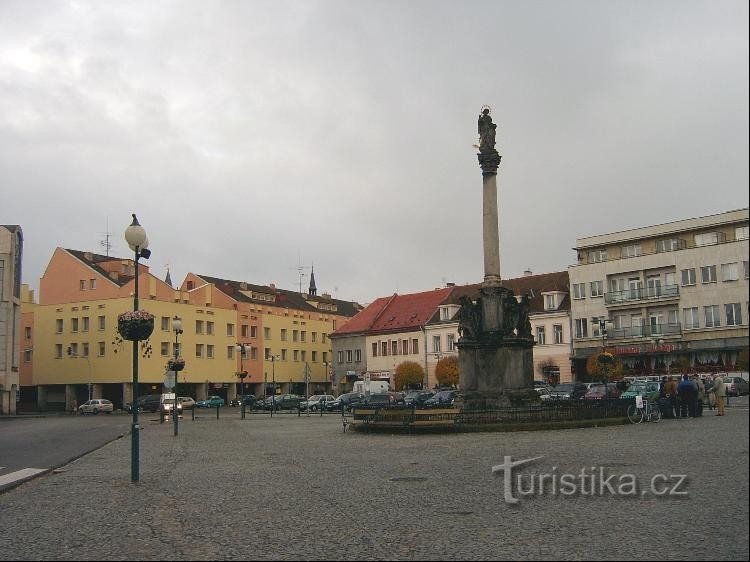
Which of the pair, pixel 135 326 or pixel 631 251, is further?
pixel 631 251

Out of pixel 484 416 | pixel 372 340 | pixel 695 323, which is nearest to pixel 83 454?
pixel 484 416

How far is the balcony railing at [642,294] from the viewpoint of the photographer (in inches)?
1272

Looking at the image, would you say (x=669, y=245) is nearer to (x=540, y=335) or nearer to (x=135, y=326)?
(x=135, y=326)

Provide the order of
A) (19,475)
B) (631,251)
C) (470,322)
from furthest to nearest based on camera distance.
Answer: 1. (631,251)
2. (470,322)
3. (19,475)

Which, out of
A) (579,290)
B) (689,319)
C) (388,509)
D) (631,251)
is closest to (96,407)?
(579,290)

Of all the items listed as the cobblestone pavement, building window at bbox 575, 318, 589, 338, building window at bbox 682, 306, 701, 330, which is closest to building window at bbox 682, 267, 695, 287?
building window at bbox 682, 306, 701, 330

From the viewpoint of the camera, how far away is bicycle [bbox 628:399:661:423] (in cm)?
2661

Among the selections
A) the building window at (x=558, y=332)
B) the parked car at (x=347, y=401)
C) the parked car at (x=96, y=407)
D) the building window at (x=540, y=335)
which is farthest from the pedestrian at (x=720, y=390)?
the parked car at (x=96, y=407)

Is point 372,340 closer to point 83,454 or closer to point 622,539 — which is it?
point 83,454

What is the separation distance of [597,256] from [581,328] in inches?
349

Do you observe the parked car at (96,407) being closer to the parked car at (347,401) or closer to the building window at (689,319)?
the parked car at (347,401)

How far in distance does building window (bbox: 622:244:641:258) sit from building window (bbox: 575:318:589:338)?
16203 millimetres

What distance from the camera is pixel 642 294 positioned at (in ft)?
137

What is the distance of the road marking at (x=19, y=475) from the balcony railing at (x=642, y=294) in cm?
2254
